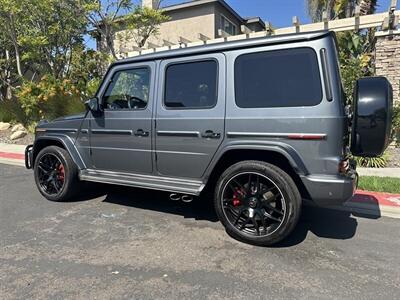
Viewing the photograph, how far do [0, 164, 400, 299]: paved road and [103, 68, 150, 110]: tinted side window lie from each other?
1.47m

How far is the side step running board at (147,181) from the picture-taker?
13.9 feet

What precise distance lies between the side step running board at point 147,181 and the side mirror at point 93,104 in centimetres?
87

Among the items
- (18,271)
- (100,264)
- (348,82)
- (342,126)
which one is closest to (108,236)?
(100,264)

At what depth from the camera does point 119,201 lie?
544 centimetres

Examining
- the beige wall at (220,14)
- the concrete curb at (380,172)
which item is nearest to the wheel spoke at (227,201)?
the concrete curb at (380,172)

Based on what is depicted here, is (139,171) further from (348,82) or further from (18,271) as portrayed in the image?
(348,82)

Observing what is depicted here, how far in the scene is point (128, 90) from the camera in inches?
187

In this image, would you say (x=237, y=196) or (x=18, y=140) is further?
(x=18, y=140)

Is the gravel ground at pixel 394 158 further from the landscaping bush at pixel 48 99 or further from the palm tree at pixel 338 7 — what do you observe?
the landscaping bush at pixel 48 99

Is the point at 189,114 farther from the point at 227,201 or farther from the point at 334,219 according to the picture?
the point at 334,219

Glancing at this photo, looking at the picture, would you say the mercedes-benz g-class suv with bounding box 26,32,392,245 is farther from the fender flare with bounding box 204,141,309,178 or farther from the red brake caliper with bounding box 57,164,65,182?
the red brake caliper with bounding box 57,164,65,182

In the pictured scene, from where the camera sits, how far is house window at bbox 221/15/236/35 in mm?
20203

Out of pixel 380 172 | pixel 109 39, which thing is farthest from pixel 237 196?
pixel 109 39

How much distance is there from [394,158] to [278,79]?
233 inches
